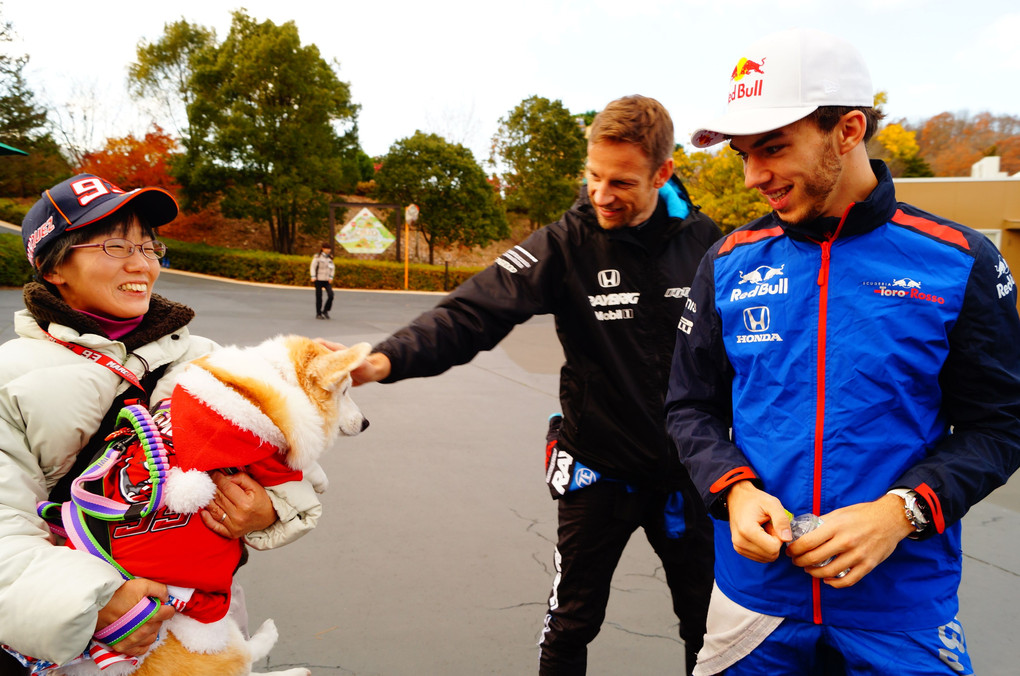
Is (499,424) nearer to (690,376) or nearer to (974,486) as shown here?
(690,376)

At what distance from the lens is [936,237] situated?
1.52 meters

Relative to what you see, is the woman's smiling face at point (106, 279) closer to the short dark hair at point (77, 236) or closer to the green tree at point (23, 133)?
the short dark hair at point (77, 236)

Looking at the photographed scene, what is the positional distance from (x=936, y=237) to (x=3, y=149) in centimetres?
327

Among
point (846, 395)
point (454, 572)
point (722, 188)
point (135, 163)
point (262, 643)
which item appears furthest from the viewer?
point (135, 163)

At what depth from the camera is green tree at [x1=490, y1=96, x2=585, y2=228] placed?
34.3 meters

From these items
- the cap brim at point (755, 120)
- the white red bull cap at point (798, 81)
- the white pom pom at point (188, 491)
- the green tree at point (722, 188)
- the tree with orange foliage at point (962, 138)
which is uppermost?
the tree with orange foliage at point (962, 138)

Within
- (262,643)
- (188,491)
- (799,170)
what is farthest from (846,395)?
(262,643)

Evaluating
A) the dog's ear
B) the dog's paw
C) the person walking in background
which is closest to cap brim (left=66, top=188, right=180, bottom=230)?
the dog's ear

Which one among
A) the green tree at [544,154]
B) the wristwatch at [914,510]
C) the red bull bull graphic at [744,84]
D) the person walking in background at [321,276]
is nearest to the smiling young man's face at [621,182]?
the red bull bull graphic at [744,84]

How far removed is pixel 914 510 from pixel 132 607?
1.86 meters

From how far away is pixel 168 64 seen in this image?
34.6 metres

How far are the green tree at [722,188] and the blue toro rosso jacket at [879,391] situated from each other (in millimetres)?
23744

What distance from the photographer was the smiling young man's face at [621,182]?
2297 mm

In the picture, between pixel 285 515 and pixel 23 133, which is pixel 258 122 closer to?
pixel 23 133
